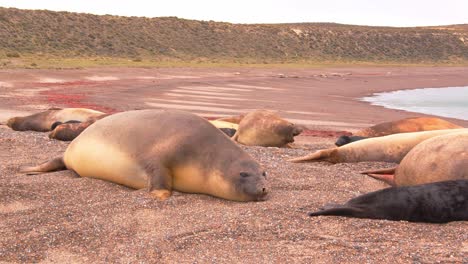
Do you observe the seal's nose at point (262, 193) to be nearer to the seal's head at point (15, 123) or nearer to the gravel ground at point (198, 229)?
the gravel ground at point (198, 229)

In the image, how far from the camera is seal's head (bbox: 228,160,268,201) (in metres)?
5.99

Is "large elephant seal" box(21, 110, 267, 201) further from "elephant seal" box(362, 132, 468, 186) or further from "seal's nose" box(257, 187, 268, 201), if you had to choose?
"elephant seal" box(362, 132, 468, 186)

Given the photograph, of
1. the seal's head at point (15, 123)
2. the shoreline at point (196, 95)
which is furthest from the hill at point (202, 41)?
the seal's head at point (15, 123)

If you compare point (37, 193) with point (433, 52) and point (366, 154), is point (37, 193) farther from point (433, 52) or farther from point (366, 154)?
point (433, 52)

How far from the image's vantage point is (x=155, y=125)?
6.89 m

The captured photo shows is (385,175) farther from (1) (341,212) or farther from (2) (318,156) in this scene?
(1) (341,212)

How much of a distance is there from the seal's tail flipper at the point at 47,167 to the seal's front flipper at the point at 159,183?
150 centimetres

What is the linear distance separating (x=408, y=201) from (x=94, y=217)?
2561 mm

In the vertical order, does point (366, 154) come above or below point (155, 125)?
below

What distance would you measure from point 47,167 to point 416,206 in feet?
13.5

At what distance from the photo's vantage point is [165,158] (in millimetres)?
6445

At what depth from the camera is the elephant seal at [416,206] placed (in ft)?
17.2

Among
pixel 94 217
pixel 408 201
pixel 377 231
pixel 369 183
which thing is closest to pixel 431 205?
pixel 408 201

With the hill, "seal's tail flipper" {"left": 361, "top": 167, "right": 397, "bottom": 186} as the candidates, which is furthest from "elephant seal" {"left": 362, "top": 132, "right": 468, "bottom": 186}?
the hill
